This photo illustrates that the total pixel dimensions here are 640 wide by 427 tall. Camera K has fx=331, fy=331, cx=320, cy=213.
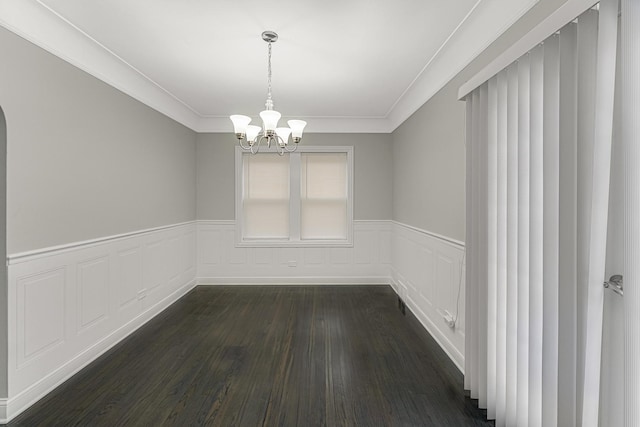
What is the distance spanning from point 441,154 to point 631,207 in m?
2.11

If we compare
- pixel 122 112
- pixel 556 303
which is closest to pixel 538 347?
pixel 556 303

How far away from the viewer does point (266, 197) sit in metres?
5.49

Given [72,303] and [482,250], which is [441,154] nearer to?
[482,250]

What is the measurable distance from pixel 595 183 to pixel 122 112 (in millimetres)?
3781

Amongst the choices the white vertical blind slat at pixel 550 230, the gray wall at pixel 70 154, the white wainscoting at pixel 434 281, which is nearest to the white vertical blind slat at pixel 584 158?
the white vertical blind slat at pixel 550 230

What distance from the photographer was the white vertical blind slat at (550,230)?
5.17ft

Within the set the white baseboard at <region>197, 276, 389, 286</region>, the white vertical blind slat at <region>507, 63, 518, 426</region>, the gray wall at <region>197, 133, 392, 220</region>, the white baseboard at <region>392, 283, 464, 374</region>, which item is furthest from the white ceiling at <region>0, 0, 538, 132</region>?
the white baseboard at <region>197, 276, 389, 286</region>

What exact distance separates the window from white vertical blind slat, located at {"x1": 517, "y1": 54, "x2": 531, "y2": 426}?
364 cm

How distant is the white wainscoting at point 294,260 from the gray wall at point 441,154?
0.96 metres

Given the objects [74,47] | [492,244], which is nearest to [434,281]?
[492,244]

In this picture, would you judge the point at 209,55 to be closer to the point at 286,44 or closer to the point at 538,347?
the point at 286,44

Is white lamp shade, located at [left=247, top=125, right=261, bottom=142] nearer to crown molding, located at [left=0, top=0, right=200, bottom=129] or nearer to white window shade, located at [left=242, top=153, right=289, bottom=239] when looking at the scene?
crown molding, located at [left=0, top=0, right=200, bottom=129]

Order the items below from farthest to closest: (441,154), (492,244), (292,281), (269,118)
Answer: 1. (292,281)
2. (441,154)
3. (269,118)
4. (492,244)

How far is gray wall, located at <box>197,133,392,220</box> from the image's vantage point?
532 cm
